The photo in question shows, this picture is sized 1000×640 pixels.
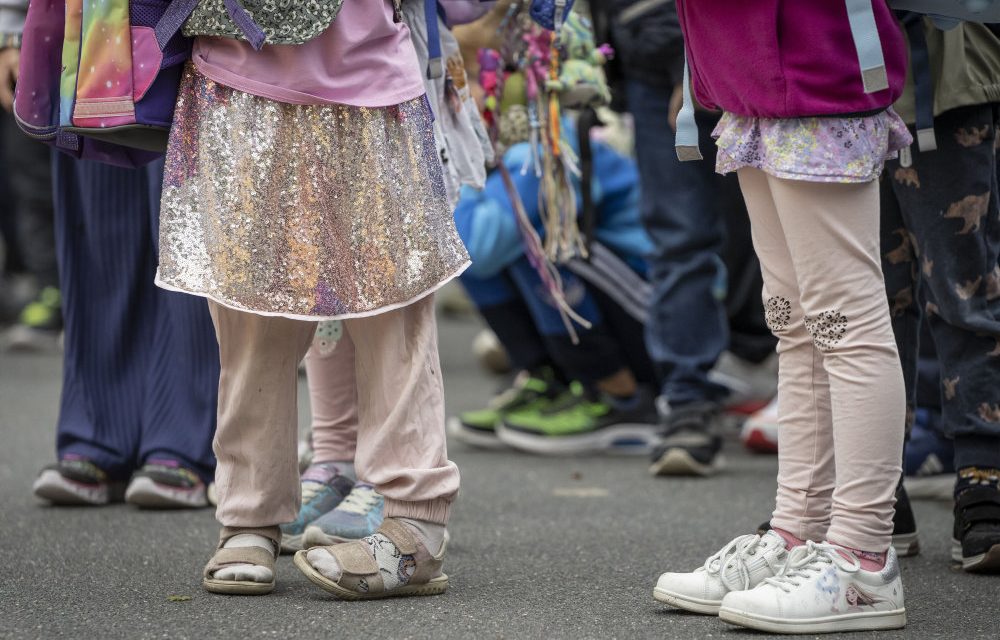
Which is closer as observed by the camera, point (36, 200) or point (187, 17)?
point (187, 17)

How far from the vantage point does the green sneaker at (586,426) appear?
4.66m

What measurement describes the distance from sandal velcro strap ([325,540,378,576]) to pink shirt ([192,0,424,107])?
0.77 m

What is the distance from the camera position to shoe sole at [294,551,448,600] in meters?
2.46

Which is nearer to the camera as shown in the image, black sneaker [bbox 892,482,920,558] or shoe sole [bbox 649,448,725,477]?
black sneaker [bbox 892,482,920,558]

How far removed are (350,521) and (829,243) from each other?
44.7 inches

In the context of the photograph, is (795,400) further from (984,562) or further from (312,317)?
(312,317)

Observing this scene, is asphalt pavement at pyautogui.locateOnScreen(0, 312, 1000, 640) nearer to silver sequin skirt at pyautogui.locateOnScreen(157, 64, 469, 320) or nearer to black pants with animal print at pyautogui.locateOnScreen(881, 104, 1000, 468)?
black pants with animal print at pyautogui.locateOnScreen(881, 104, 1000, 468)

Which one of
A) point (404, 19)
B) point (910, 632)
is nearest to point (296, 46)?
point (404, 19)

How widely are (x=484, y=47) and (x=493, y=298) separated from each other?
1.39m

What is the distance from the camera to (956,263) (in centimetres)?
282

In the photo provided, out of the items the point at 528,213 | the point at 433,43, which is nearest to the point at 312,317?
the point at 433,43

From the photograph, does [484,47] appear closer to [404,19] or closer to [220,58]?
[404,19]

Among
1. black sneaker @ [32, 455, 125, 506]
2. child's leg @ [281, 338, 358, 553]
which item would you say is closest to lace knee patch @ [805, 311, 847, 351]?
child's leg @ [281, 338, 358, 553]

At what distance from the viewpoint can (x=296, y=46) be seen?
7.90 feet
